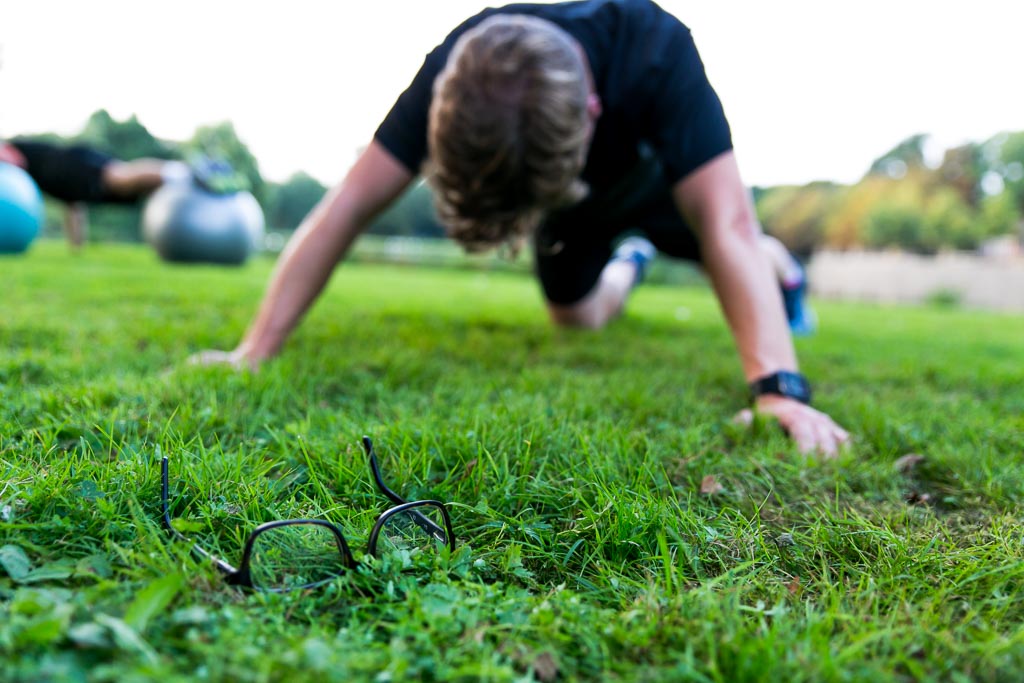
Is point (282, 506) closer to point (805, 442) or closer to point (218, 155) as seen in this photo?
point (805, 442)

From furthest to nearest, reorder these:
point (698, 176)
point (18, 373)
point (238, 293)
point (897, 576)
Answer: point (238, 293) → point (698, 176) → point (18, 373) → point (897, 576)

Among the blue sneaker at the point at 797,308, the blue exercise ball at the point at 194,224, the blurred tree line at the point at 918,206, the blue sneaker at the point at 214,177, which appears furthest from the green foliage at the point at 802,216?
the blue sneaker at the point at 797,308

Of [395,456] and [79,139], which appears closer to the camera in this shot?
[395,456]

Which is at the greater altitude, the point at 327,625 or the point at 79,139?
the point at 79,139

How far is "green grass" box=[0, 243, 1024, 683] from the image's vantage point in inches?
34.1

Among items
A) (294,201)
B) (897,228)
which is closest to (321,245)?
(897,228)

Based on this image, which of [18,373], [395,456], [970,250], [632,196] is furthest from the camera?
[970,250]

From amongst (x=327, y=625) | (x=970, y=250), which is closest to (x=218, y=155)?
(x=327, y=625)

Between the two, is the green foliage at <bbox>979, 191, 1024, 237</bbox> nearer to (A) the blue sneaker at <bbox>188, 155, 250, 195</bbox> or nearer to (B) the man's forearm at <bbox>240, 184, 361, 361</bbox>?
(A) the blue sneaker at <bbox>188, 155, 250, 195</bbox>

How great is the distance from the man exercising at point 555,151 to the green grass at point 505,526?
0.25 m

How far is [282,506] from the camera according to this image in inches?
48.3

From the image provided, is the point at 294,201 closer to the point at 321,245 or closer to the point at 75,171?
the point at 75,171

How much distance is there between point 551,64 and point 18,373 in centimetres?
175

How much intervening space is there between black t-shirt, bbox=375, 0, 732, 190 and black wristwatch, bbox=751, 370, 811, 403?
2.28 feet
